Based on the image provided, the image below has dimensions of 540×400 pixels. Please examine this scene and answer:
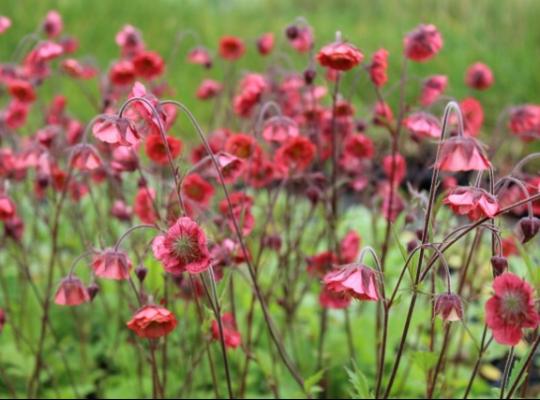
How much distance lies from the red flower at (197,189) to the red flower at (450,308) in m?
0.92

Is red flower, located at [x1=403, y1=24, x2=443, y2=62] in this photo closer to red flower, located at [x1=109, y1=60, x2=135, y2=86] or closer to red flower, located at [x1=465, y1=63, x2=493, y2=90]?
red flower, located at [x1=465, y1=63, x2=493, y2=90]

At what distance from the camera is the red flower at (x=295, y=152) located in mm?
2260

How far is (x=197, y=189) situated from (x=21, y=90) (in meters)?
0.70

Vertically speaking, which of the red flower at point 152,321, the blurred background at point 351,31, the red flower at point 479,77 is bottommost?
the red flower at point 152,321

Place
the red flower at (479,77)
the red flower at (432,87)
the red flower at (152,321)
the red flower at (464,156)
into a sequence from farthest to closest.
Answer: the red flower at (479,77), the red flower at (432,87), the red flower at (152,321), the red flower at (464,156)

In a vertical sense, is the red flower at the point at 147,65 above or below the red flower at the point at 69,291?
above

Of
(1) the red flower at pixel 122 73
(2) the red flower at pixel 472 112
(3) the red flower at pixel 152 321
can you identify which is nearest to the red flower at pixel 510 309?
(3) the red flower at pixel 152 321

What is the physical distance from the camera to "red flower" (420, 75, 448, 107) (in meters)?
2.43

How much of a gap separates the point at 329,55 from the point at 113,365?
1.43 m

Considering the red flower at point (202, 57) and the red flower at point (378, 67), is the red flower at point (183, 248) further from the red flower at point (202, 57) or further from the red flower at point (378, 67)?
the red flower at point (202, 57)

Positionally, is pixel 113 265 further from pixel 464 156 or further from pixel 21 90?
pixel 21 90

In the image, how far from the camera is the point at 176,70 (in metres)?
6.80

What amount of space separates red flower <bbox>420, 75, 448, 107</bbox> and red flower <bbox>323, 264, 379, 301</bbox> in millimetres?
983

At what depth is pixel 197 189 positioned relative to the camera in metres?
2.36
